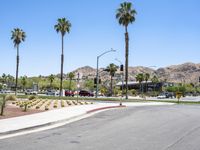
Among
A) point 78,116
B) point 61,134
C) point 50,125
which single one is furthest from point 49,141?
point 78,116

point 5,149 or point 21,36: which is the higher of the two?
point 21,36

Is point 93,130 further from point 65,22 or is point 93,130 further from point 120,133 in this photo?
point 65,22

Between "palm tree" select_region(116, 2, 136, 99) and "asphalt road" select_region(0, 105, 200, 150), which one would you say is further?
"palm tree" select_region(116, 2, 136, 99)

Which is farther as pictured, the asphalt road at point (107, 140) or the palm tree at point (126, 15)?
the palm tree at point (126, 15)

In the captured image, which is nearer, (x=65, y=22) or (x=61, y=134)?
(x=61, y=134)

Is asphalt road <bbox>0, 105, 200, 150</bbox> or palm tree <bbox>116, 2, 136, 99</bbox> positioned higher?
palm tree <bbox>116, 2, 136, 99</bbox>

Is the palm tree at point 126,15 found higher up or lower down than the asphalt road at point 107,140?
higher up

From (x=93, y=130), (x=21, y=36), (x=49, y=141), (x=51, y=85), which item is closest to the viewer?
(x=49, y=141)

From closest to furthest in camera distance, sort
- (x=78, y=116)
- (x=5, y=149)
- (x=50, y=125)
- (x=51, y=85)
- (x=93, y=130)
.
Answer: (x=5, y=149)
(x=93, y=130)
(x=50, y=125)
(x=78, y=116)
(x=51, y=85)

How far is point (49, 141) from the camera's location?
13.9 meters

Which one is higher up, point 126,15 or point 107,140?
point 126,15

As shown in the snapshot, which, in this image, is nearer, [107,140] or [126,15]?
[107,140]

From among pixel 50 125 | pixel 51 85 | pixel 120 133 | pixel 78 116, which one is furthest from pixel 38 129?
pixel 51 85

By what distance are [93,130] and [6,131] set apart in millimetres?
3980
